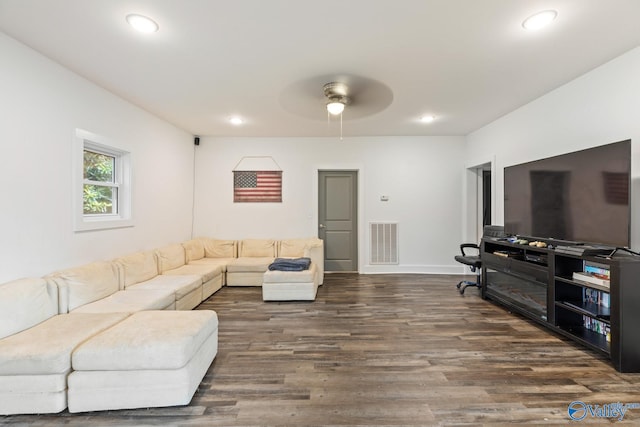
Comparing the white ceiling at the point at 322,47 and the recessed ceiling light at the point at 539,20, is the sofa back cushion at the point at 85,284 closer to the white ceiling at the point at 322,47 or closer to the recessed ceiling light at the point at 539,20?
the white ceiling at the point at 322,47

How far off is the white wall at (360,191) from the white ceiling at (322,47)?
67.5 inches

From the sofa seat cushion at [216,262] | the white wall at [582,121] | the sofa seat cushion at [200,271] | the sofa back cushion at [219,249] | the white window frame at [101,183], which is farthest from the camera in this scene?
the sofa back cushion at [219,249]

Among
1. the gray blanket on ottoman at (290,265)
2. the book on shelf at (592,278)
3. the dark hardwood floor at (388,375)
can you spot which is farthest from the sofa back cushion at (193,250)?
the book on shelf at (592,278)

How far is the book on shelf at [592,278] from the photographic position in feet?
7.55

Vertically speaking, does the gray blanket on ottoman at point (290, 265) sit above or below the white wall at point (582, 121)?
below

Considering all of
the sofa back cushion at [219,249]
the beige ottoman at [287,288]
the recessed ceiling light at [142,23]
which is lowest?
the beige ottoman at [287,288]

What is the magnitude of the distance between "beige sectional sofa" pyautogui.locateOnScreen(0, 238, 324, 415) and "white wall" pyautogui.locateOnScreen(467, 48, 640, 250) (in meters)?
3.69

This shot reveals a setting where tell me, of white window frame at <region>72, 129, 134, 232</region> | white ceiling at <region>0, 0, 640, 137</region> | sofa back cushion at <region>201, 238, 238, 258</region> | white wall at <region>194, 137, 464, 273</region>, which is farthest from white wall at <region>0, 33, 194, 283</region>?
white wall at <region>194, 137, 464, 273</region>

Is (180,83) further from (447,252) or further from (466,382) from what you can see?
(447,252)

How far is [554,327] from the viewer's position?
2748 mm

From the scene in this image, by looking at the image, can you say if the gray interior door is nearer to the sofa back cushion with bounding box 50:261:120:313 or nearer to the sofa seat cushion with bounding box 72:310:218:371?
the sofa back cushion with bounding box 50:261:120:313

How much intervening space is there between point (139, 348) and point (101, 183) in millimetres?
2441

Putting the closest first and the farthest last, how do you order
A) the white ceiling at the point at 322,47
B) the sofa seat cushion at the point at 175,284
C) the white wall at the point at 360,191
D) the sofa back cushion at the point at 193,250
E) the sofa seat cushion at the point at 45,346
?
the sofa seat cushion at the point at 45,346 < the white ceiling at the point at 322,47 < the sofa seat cushion at the point at 175,284 < the sofa back cushion at the point at 193,250 < the white wall at the point at 360,191

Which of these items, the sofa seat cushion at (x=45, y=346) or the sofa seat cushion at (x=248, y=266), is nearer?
the sofa seat cushion at (x=45, y=346)
